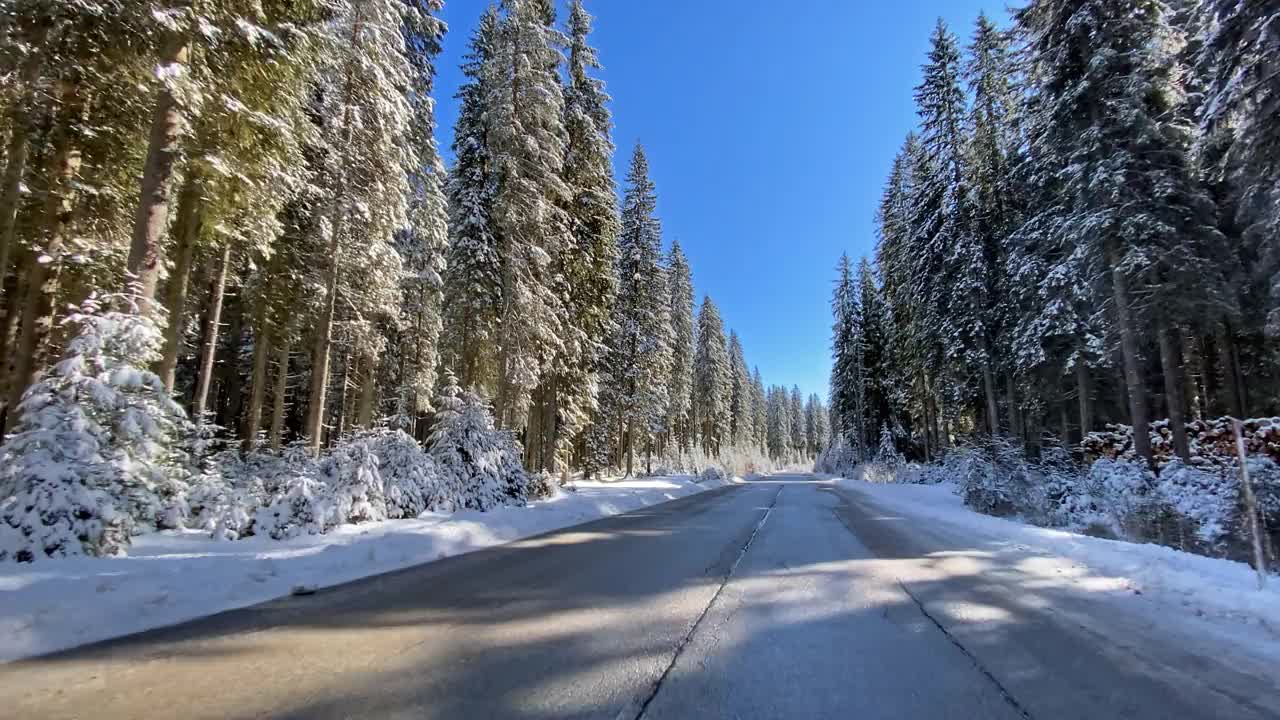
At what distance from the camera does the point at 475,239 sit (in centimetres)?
1842

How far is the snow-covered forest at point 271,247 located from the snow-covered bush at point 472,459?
69 mm

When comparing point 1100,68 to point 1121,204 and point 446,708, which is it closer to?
point 1121,204

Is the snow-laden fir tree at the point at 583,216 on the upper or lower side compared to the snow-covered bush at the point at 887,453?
upper

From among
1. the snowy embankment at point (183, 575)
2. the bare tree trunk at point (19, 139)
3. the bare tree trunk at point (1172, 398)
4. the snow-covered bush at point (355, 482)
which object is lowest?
the snowy embankment at point (183, 575)

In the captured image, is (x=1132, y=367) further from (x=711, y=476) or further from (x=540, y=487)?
(x=711, y=476)

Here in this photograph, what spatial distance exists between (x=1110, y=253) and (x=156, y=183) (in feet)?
65.9

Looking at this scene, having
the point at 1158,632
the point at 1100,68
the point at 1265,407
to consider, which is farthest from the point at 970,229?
the point at 1158,632

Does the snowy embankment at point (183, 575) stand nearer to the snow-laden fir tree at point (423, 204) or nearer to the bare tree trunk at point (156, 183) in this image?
the bare tree trunk at point (156, 183)

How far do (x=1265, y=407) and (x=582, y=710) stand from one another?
1285 inches

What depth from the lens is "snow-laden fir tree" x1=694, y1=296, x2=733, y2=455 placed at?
56750mm

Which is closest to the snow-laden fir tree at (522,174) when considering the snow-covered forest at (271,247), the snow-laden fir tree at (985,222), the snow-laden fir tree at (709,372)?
the snow-covered forest at (271,247)

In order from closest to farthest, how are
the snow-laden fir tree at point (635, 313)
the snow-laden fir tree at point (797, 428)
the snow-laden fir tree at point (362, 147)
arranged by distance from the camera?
the snow-laden fir tree at point (362, 147)
the snow-laden fir tree at point (635, 313)
the snow-laden fir tree at point (797, 428)

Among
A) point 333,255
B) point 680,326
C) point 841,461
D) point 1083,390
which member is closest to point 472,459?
point 333,255

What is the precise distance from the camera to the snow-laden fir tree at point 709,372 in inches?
2234
